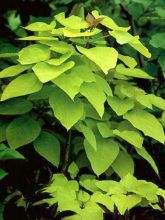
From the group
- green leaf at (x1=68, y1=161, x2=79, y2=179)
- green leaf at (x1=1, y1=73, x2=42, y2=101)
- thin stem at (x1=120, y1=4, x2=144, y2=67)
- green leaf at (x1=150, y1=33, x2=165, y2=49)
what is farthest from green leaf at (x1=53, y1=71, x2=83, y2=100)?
thin stem at (x1=120, y1=4, x2=144, y2=67)

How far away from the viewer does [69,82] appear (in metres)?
1.78

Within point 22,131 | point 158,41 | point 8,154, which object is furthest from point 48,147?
point 158,41

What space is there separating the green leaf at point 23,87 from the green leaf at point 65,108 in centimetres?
10

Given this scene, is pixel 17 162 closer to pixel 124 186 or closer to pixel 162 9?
pixel 124 186

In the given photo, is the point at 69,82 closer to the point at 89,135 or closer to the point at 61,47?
the point at 61,47

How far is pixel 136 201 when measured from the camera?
5.93 ft

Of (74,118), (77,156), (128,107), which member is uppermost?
(74,118)

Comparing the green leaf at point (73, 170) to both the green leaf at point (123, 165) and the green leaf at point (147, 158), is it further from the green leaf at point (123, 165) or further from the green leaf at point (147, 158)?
the green leaf at point (147, 158)

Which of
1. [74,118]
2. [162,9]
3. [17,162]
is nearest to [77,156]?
[17,162]

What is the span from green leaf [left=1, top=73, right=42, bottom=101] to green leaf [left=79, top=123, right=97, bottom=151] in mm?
306

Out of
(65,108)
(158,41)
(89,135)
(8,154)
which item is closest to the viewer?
(8,154)

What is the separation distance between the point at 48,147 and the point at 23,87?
39 centimetres

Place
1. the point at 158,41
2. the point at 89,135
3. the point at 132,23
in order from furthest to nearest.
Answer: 1. the point at 132,23
2. the point at 158,41
3. the point at 89,135

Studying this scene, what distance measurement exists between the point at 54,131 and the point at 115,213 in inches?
31.4
